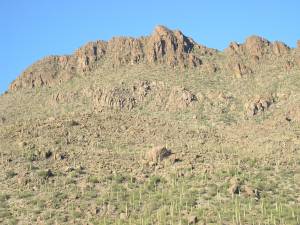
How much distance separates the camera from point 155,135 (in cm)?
5478

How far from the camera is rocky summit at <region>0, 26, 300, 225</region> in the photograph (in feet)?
120

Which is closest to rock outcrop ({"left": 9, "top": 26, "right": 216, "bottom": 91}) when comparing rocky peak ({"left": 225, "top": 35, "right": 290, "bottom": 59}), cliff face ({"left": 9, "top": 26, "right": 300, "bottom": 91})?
cliff face ({"left": 9, "top": 26, "right": 300, "bottom": 91})

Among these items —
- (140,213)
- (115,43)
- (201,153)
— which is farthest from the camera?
(115,43)

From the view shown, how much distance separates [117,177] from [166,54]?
1643 inches

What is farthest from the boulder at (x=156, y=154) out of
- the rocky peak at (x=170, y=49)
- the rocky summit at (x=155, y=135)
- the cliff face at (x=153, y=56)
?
the rocky peak at (x=170, y=49)

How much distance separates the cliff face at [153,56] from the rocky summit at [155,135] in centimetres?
19

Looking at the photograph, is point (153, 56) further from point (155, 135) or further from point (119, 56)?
point (155, 135)

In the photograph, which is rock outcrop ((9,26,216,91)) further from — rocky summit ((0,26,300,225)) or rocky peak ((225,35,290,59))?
rocky peak ((225,35,290,59))

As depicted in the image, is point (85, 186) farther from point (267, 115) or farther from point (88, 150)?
point (267, 115)

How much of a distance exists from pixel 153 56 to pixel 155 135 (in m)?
27.4

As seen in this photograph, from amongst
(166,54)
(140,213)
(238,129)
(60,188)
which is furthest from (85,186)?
(166,54)

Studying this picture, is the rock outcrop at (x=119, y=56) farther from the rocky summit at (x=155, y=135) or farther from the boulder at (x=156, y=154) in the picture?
the boulder at (x=156, y=154)

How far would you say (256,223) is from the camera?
32.8 metres

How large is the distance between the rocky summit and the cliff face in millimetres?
191
